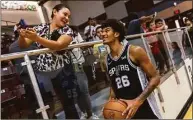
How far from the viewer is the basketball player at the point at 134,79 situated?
218 centimetres

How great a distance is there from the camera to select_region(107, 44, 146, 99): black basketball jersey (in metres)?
2.19

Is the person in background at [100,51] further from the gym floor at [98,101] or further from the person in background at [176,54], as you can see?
the person in background at [176,54]

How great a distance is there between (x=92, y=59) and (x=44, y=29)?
2.18ft

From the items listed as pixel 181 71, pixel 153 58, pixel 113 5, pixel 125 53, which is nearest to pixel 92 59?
pixel 125 53

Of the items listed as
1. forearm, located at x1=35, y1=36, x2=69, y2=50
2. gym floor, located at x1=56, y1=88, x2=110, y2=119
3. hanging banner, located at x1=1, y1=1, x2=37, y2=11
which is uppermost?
hanging banner, located at x1=1, y1=1, x2=37, y2=11

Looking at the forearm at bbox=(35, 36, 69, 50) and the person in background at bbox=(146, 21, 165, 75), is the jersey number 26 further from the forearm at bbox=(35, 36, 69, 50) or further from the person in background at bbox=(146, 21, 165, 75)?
the person in background at bbox=(146, 21, 165, 75)

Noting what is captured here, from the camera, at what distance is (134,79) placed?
2.19m

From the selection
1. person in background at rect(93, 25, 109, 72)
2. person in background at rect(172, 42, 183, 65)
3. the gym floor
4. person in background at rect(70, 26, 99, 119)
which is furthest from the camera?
person in background at rect(172, 42, 183, 65)

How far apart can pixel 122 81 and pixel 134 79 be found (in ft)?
0.30

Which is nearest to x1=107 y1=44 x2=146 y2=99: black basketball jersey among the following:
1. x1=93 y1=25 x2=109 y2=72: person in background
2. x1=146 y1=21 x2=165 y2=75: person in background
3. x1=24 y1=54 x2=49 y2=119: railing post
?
x1=24 y1=54 x2=49 y2=119: railing post

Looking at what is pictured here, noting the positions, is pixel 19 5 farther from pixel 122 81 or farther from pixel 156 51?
pixel 122 81

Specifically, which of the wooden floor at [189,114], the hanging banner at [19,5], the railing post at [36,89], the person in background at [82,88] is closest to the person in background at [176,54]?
the wooden floor at [189,114]

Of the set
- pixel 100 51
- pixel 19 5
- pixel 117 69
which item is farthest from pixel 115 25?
pixel 19 5

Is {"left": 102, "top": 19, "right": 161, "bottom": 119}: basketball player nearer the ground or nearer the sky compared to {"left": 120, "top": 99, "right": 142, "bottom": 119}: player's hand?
nearer the sky
